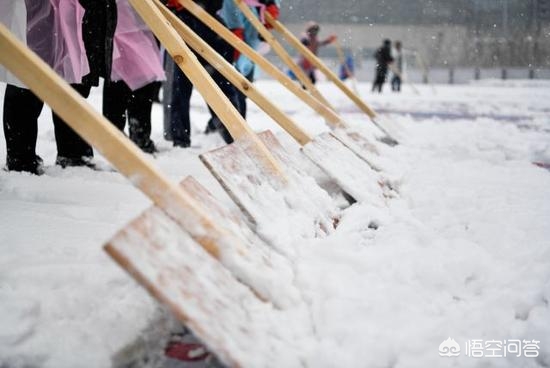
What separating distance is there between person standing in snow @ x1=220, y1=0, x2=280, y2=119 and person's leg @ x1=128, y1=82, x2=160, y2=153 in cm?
76

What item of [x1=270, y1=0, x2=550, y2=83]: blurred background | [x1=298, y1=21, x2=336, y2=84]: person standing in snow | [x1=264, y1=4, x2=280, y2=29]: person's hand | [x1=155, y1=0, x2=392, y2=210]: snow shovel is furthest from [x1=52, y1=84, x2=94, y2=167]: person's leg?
[x1=270, y1=0, x2=550, y2=83]: blurred background

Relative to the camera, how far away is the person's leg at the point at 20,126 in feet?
6.81

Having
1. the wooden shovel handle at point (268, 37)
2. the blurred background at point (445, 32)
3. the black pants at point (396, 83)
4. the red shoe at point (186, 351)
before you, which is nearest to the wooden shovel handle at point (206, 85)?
the red shoe at point (186, 351)

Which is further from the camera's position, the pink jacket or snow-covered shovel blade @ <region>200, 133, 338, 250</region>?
the pink jacket

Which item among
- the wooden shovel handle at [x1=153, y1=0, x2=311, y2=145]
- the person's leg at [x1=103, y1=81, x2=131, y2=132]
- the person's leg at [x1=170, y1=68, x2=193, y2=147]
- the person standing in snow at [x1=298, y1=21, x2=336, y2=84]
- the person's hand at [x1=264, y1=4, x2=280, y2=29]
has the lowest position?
the person standing in snow at [x1=298, y1=21, x2=336, y2=84]

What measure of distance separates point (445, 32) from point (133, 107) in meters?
30.9

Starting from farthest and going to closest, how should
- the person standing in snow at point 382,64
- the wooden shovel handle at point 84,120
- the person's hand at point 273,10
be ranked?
1. the person standing in snow at point 382,64
2. the person's hand at point 273,10
3. the wooden shovel handle at point 84,120

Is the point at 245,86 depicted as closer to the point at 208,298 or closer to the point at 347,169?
the point at 347,169

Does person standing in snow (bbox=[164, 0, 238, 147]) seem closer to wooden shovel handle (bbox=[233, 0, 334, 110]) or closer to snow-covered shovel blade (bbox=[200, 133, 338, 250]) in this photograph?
wooden shovel handle (bbox=[233, 0, 334, 110])

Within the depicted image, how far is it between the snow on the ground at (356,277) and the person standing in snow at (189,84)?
1.20 meters

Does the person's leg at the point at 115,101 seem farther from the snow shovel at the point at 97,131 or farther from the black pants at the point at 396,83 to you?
the black pants at the point at 396,83

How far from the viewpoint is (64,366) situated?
0.89 metres

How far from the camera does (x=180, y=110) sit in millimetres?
3260

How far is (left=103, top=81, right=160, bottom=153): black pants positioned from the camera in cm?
264
